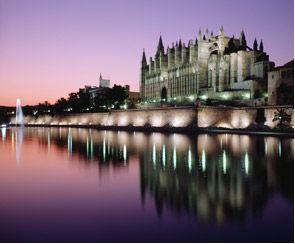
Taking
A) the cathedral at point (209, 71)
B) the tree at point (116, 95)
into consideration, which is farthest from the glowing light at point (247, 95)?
the tree at point (116, 95)

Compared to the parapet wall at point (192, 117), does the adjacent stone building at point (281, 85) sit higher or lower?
higher

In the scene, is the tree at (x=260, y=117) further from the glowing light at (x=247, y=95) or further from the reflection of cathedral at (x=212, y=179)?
the reflection of cathedral at (x=212, y=179)

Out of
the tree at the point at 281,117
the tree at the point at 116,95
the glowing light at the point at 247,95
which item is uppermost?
the tree at the point at 116,95

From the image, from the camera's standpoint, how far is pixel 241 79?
47.8 meters

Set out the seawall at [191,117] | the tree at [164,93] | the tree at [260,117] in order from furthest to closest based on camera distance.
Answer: the tree at [164,93]
the seawall at [191,117]
the tree at [260,117]

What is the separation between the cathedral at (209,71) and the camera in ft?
152

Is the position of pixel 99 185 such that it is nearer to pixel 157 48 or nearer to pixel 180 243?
pixel 180 243

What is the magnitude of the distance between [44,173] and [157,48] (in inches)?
2565

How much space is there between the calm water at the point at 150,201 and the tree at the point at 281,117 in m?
19.3

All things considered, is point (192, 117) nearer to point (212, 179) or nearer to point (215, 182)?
point (212, 179)

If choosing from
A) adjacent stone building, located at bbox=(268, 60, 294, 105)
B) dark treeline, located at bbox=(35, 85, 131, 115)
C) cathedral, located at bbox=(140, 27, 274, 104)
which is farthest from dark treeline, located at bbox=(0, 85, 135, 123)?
adjacent stone building, located at bbox=(268, 60, 294, 105)

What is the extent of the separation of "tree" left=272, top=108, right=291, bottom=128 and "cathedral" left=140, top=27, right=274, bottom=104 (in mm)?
9268

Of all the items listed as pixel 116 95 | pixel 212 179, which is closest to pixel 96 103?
pixel 116 95

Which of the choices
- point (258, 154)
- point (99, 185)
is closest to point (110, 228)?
point (99, 185)
